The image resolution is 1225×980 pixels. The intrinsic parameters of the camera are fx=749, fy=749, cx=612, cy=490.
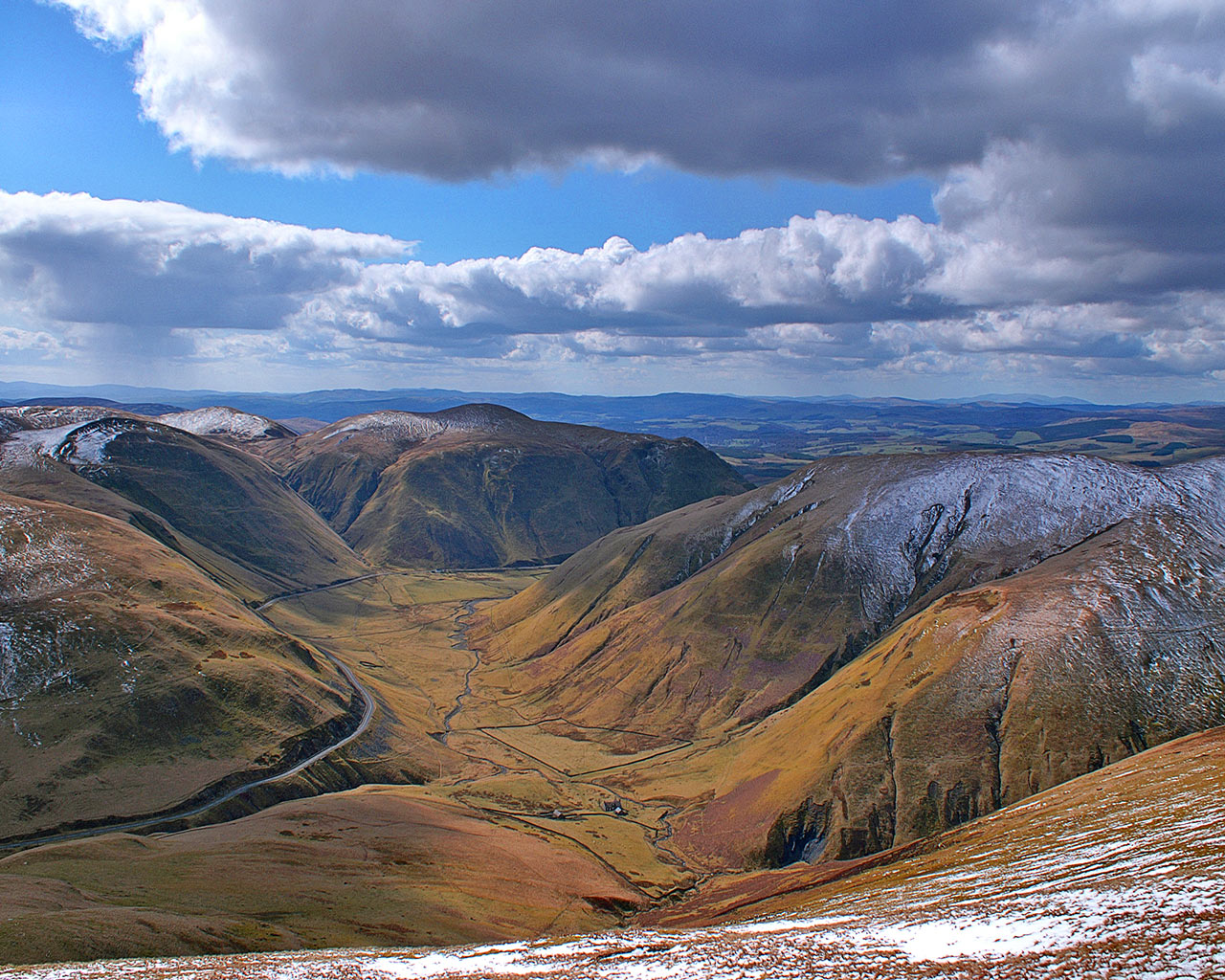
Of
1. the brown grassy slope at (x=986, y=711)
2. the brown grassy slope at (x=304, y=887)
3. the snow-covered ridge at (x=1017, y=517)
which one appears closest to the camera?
the brown grassy slope at (x=304, y=887)

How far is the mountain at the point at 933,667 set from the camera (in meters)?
109

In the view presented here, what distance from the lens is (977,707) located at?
118m

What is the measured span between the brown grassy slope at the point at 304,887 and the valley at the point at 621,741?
1.53 feet

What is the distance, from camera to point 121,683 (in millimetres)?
134125

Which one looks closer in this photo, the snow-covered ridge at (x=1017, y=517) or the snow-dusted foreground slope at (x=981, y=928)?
the snow-dusted foreground slope at (x=981, y=928)

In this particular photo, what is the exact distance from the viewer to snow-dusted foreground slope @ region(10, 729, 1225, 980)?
112ft

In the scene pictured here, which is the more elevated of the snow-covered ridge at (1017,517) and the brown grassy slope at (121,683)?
the snow-covered ridge at (1017,517)

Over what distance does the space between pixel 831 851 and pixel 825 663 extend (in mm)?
66622

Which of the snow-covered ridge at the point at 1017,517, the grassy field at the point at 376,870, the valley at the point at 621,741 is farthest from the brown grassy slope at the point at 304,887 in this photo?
the snow-covered ridge at the point at 1017,517

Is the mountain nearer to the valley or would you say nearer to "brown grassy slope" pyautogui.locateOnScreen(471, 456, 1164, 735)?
"brown grassy slope" pyautogui.locateOnScreen(471, 456, 1164, 735)

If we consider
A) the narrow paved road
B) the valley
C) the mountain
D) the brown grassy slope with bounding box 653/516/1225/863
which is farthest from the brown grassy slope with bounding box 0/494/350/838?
the brown grassy slope with bounding box 653/516/1225/863

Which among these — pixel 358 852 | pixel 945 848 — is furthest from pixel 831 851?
pixel 358 852

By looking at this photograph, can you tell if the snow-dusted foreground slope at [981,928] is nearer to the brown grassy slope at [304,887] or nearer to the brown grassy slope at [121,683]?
the brown grassy slope at [304,887]

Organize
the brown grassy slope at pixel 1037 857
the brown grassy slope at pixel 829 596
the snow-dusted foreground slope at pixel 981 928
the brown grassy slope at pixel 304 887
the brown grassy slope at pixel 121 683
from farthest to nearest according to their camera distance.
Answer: the brown grassy slope at pixel 829 596, the brown grassy slope at pixel 121 683, the brown grassy slope at pixel 304 887, the brown grassy slope at pixel 1037 857, the snow-dusted foreground slope at pixel 981 928
